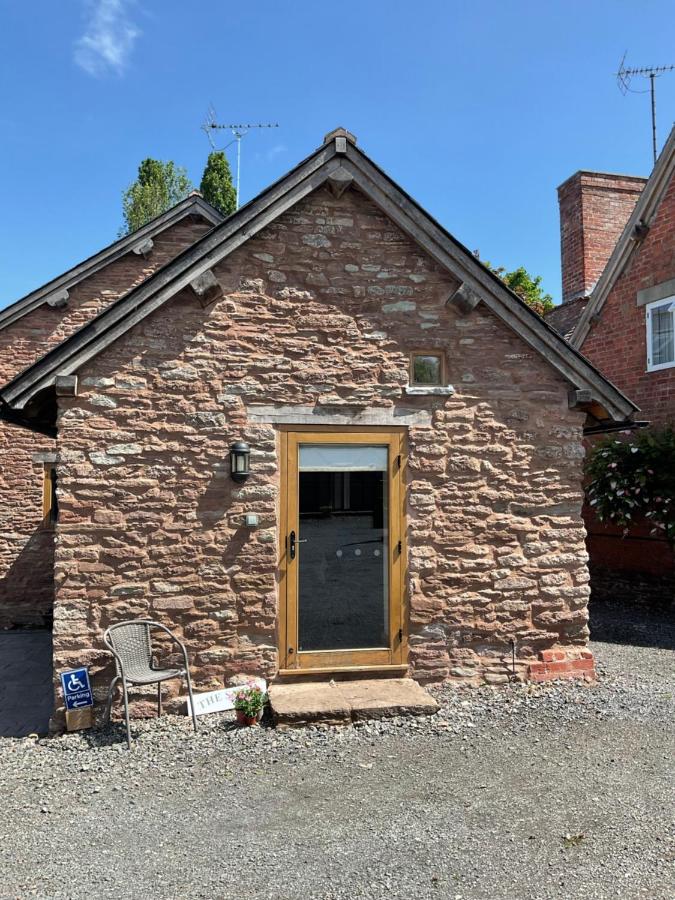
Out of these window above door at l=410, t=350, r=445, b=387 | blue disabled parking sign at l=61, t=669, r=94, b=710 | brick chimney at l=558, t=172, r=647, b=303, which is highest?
brick chimney at l=558, t=172, r=647, b=303

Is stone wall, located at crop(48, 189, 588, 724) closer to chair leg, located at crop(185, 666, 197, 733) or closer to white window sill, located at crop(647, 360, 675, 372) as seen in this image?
chair leg, located at crop(185, 666, 197, 733)

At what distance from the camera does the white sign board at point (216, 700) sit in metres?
5.68

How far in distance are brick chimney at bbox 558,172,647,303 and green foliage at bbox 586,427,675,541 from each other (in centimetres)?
515

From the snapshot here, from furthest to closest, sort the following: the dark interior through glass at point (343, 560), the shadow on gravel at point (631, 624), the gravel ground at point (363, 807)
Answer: the shadow on gravel at point (631, 624) < the dark interior through glass at point (343, 560) < the gravel ground at point (363, 807)

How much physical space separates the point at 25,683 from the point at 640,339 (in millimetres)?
→ 10673

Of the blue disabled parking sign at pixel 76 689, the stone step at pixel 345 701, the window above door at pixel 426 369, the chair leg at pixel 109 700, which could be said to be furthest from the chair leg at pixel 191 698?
the window above door at pixel 426 369

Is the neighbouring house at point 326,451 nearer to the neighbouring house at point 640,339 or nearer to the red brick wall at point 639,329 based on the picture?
the red brick wall at point 639,329

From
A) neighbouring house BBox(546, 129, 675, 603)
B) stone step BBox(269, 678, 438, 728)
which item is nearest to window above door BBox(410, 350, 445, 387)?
stone step BBox(269, 678, 438, 728)

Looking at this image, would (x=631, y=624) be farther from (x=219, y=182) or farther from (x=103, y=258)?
(x=219, y=182)

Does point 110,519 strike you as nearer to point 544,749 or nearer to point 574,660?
point 544,749

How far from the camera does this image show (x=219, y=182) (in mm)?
23625

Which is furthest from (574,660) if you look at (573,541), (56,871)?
(56,871)

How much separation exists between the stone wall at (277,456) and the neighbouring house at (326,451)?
0.07ft

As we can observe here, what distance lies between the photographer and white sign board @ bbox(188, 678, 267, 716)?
5.68 metres
